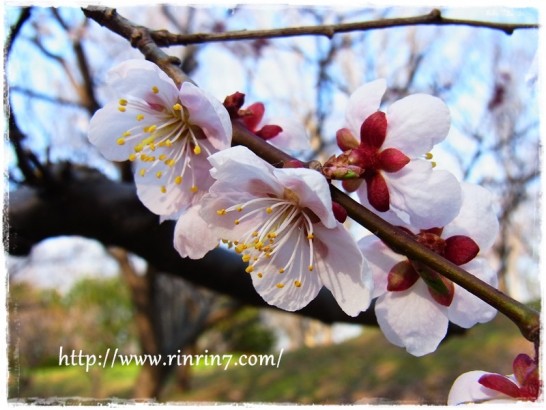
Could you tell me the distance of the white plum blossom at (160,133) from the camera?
544mm

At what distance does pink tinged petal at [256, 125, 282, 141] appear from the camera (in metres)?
0.65

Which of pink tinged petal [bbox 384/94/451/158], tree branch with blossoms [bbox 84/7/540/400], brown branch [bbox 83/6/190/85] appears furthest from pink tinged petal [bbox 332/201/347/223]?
brown branch [bbox 83/6/190/85]

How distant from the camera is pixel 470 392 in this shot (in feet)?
1.75

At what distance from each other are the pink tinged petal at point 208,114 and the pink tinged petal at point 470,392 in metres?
0.34

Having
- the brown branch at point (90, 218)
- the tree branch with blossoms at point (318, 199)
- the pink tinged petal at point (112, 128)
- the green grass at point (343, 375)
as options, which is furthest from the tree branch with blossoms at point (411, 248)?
the green grass at point (343, 375)

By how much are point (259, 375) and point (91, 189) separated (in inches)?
141

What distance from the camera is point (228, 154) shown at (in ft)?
1.45

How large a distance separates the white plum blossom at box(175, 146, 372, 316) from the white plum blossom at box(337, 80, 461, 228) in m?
0.06

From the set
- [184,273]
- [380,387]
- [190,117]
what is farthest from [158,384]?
[190,117]

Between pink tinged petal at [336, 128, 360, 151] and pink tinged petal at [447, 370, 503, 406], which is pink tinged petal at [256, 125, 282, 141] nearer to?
pink tinged petal at [336, 128, 360, 151]

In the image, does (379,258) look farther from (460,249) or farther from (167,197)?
(167,197)

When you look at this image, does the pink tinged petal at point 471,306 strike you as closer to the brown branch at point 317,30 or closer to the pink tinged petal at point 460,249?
the pink tinged petal at point 460,249

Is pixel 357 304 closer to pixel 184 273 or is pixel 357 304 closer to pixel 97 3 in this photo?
pixel 97 3

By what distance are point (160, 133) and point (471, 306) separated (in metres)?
0.41
